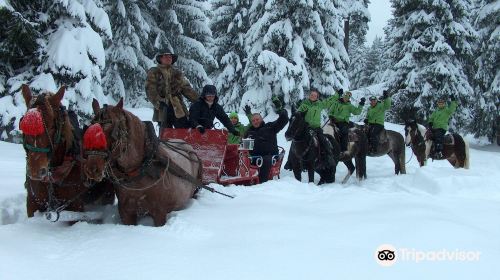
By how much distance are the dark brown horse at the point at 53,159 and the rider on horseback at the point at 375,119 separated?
29.6 ft

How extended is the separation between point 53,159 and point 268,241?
2.11 m

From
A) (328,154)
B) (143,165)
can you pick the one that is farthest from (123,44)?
(143,165)

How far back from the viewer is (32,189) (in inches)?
171

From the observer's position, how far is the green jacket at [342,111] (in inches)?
442

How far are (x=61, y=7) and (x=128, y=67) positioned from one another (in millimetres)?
7172

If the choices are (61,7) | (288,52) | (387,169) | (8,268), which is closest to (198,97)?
(8,268)

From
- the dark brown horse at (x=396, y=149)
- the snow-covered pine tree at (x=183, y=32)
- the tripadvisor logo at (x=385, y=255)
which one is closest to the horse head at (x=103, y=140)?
the tripadvisor logo at (x=385, y=255)

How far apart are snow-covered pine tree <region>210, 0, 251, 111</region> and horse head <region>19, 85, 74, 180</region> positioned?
57.2ft

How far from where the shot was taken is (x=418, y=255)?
11.6 ft

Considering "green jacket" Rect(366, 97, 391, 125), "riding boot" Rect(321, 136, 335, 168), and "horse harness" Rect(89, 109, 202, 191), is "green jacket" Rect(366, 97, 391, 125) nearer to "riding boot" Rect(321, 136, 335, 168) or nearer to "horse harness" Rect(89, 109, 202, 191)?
"riding boot" Rect(321, 136, 335, 168)

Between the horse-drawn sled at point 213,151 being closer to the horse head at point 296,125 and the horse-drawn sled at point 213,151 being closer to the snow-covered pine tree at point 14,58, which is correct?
the horse head at point 296,125

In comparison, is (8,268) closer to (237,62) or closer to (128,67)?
(128,67)

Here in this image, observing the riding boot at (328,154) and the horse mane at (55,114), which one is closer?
the horse mane at (55,114)

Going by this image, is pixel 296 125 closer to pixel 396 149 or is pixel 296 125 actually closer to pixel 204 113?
pixel 204 113
